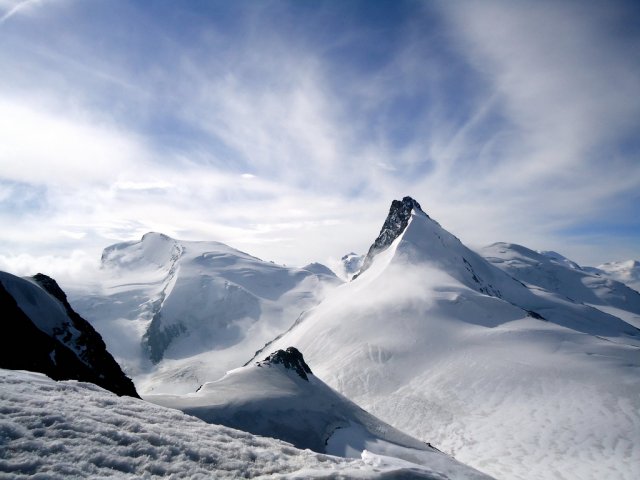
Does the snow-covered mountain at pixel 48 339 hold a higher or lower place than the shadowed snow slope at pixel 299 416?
higher

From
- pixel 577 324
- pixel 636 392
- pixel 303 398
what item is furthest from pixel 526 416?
pixel 577 324

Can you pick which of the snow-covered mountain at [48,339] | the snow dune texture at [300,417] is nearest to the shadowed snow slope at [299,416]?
the snow dune texture at [300,417]

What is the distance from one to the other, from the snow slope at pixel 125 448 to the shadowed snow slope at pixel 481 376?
3833 centimetres

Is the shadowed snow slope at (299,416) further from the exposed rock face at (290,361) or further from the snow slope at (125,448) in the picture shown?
the snow slope at (125,448)

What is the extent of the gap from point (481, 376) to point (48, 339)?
54.2m

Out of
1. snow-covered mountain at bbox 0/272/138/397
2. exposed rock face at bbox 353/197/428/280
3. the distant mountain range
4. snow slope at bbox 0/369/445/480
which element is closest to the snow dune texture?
the distant mountain range

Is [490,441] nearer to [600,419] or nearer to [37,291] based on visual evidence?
[600,419]

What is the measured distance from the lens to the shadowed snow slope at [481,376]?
4030 cm

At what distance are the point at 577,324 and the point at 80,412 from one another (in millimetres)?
148286

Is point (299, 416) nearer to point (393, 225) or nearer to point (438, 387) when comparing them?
point (438, 387)

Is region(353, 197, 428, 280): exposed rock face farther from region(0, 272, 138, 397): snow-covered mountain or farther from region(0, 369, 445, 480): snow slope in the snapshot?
region(0, 369, 445, 480): snow slope

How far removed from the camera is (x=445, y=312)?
258ft

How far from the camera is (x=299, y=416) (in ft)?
94.5

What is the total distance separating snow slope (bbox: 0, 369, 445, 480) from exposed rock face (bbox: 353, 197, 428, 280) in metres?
141
